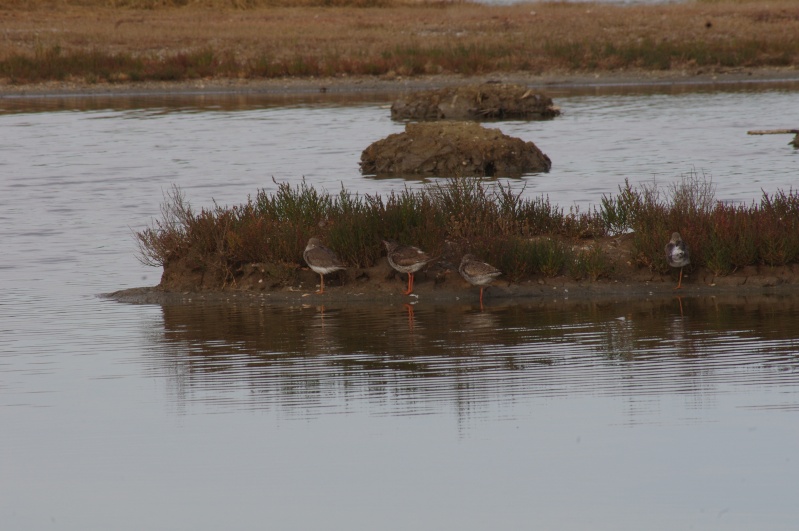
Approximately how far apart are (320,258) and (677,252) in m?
3.87

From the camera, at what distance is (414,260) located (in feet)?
46.0

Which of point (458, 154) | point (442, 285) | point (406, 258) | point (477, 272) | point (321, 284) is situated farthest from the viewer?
point (458, 154)

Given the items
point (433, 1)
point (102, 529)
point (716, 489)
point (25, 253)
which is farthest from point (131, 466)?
point (433, 1)

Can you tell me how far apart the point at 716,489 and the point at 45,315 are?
8596 millimetres

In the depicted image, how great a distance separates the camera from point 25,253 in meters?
18.7

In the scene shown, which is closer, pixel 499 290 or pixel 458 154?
pixel 499 290

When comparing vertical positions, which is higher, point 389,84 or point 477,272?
point 389,84

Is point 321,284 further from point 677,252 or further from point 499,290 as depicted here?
point 677,252

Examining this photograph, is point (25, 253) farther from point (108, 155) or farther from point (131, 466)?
point (108, 155)

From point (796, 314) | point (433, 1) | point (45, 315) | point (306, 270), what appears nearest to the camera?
point (796, 314)

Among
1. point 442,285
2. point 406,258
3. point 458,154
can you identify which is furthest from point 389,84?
point 406,258

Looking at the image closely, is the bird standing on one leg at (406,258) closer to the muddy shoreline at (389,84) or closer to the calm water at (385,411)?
the calm water at (385,411)

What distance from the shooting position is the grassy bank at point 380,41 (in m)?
54.8

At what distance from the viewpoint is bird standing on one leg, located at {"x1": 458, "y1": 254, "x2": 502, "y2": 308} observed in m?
13.7
